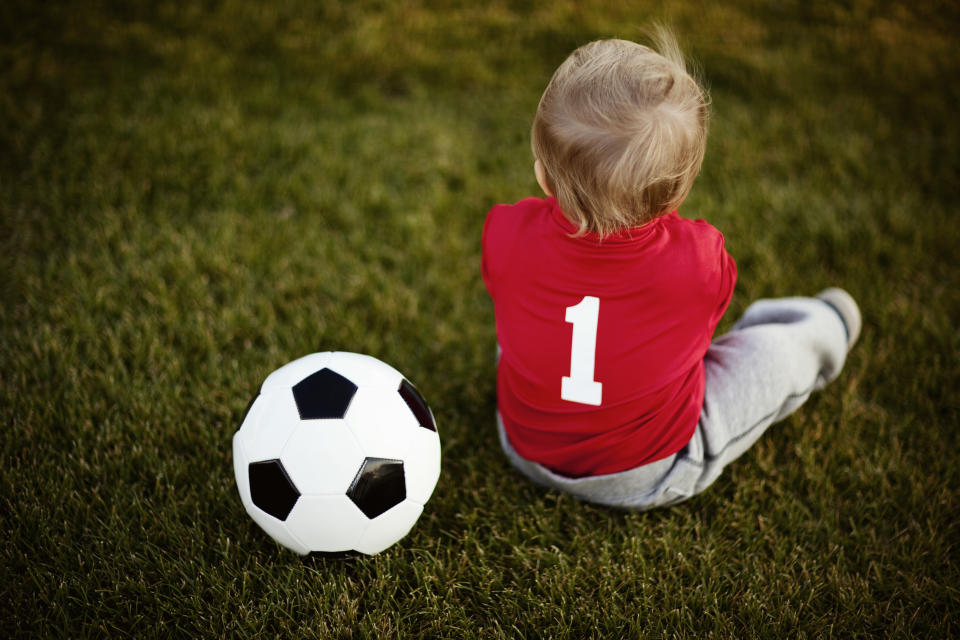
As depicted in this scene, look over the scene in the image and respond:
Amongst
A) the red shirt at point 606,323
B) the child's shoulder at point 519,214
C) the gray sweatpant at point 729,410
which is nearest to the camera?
the red shirt at point 606,323

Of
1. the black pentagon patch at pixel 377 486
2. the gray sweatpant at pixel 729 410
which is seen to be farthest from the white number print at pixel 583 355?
the black pentagon patch at pixel 377 486

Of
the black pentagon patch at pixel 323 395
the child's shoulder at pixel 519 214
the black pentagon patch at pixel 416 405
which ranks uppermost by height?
the child's shoulder at pixel 519 214

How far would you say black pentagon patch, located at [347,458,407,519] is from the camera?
1756 mm

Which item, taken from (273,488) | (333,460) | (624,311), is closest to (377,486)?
(333,460)

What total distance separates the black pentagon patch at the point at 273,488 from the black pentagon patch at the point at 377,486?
6.2 inches

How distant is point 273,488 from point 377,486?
0.89ft

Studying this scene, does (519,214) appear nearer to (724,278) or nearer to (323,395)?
(724,278)

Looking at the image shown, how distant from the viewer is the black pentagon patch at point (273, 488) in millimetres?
1755

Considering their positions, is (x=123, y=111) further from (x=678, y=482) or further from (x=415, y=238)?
(x=678, y=482)

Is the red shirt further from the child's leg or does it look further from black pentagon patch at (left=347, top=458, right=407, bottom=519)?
black pentagon patch at (left=347, top=458, right=407, bottom=519)

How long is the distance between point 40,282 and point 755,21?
4681mm

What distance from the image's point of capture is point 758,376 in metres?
2.12

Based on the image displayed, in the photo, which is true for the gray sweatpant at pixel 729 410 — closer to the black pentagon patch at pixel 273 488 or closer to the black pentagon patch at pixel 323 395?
the black pentagon patch at pixel 323 395

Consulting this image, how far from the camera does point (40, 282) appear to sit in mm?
2828
